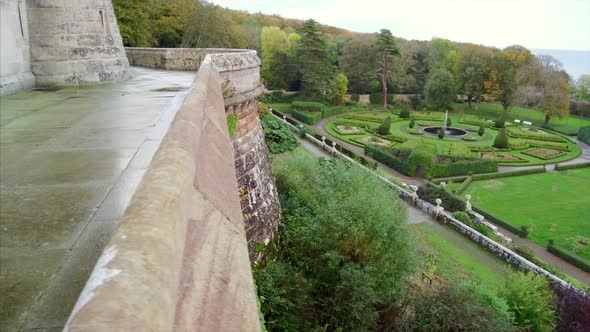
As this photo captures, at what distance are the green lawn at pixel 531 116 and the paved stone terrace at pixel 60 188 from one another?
1835 inches

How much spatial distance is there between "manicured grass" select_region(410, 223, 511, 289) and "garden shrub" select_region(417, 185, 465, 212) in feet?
10.2

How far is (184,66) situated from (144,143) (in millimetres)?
9822

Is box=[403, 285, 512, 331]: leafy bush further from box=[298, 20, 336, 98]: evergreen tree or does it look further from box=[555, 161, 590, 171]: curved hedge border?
box=[298, 20, 336, 98]: evergreen tree

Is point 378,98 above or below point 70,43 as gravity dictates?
below

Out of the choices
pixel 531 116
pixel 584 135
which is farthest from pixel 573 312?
pixel 531 116

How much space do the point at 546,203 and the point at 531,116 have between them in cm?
3085

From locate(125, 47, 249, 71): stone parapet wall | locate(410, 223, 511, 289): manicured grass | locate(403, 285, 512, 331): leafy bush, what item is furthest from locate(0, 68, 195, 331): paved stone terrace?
locate(410, 223, 511, 289): manicured grass

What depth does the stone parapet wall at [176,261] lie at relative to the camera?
47.6 inches

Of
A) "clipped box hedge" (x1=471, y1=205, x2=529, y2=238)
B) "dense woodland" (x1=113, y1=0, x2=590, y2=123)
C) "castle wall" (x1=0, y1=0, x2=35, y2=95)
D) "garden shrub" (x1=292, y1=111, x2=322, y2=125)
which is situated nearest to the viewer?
"castle wall" (x1=0, y1=0, x2=35, y2=95)

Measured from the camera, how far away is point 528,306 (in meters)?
12.9

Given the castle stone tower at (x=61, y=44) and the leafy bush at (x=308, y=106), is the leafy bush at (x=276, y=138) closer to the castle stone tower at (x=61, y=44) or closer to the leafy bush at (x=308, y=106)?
the leafy bush at (x=308, y=106)

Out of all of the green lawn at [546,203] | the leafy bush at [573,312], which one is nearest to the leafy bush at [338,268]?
the leafy bush at [573,312]

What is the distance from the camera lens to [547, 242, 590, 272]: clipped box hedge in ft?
55.3

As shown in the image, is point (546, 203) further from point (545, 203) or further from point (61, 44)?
point (61, 44)
